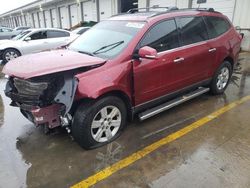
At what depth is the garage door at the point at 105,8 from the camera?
18.3m

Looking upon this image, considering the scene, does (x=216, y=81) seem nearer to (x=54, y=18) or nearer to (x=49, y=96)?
(x=49, y=96)

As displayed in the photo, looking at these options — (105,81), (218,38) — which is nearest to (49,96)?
(105,81)

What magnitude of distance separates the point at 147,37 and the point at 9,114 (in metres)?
3.11

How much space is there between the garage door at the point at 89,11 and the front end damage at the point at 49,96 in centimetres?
1873

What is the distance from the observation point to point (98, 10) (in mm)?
19672

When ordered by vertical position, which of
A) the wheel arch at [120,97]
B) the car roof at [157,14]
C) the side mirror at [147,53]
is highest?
the car roof at [157,14]

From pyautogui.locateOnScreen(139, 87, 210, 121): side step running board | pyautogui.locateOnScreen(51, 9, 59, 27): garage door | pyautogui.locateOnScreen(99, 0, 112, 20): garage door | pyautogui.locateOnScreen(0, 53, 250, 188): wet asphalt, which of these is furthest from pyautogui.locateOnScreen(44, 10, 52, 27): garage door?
pyautogui.locateOnScreen(139, 87, 210, 121): side step running board

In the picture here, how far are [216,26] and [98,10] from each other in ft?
55.0

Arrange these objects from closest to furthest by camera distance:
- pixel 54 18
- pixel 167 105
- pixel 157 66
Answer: pixel 157 66, pixel 167 105, pixel 54 18

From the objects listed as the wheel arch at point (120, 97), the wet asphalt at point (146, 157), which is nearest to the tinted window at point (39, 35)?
the wet asphalt at point (146, 157)

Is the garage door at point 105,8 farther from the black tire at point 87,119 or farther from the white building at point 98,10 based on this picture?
the black tire at point 87,119

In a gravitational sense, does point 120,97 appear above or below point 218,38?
below

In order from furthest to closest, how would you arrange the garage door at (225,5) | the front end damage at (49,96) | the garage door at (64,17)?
the garage door at (64,17) → the garage door at (225,5) → the front end damage at (49,96)

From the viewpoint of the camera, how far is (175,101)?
404 cm
